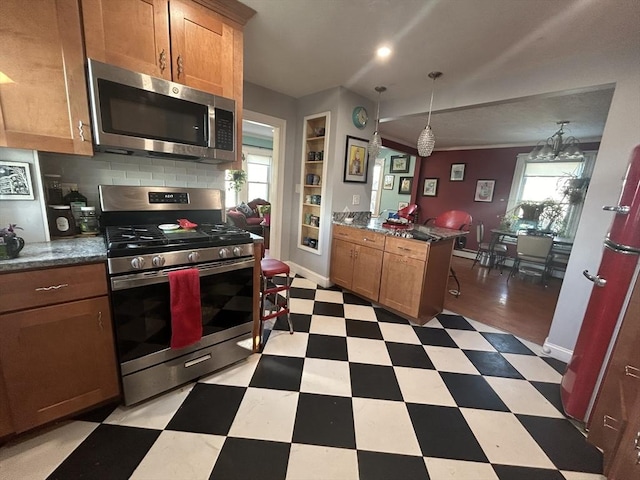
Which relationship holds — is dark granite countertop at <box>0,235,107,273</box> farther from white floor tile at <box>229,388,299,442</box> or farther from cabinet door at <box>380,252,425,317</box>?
cabinet door at <box>380,252,425,317</box>

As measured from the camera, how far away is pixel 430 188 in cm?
623

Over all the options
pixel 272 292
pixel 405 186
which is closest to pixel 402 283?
pixel 272 292

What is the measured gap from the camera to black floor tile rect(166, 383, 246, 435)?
132cm

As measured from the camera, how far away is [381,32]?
5.89 ft

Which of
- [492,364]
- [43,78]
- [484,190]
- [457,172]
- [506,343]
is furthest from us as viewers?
[457,172]

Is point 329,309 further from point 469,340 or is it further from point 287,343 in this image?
point 469,340

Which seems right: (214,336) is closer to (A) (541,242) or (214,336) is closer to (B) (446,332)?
(B) (446,332)

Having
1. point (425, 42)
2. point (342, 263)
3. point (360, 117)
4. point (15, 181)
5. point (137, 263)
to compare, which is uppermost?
point (425, 42)

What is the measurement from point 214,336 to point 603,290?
7.35ft

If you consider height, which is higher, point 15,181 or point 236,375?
point 15,181

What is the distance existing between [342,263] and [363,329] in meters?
0.91

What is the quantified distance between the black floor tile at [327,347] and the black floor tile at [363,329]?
0.15m

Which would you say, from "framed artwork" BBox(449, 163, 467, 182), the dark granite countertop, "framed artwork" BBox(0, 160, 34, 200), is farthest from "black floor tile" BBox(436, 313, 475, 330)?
"framed artwork" BBox(449, 163, 467, 182)

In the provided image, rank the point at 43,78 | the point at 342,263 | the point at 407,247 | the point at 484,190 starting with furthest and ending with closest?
the point at 484,190 → the point at 342,263 → the point at 407,247 → the point at 43,78
